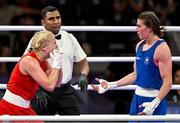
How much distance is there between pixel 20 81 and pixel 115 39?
13.5 ft

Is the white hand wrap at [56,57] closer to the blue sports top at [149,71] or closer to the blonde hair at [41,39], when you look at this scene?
the blonde hair at [41,39]

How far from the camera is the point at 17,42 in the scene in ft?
27.8

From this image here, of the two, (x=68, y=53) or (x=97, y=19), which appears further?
(x=97, y=19)

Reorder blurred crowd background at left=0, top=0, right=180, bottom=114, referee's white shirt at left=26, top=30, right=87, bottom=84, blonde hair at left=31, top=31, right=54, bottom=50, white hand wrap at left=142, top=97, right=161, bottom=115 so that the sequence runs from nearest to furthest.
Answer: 1. white hand wrap at left=142, top=97, right=161, bottom=115
2. blonde hair at left=31, top=31, right=54, bottom=50
3. referee's white shirt at left=26, top=30, right=87, bottom=84
4. blurred crowd background at left=0, top=0, right=180, bottom=114

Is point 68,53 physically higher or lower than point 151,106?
higher

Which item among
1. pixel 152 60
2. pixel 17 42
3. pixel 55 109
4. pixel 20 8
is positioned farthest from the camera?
pixel 20 8

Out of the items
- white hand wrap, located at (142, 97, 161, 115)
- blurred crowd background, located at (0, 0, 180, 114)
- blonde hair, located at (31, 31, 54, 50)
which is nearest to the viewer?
white hand wrap, located at (142, 97, 161, 115)

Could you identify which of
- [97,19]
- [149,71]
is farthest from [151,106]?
[97,19]

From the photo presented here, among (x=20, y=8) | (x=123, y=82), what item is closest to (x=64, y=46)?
(x=123, y=82)

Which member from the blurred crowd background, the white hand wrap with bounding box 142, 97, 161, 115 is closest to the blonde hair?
the white hand wrap with bounding box 142, 97, 161, 115

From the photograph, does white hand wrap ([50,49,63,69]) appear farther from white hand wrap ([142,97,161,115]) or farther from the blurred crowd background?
the blurred crowd background

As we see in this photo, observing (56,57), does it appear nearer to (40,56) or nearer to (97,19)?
(40,56)

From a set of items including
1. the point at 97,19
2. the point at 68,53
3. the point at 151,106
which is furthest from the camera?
the point at 97,19

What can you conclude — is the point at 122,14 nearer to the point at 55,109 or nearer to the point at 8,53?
the point at 8,53
